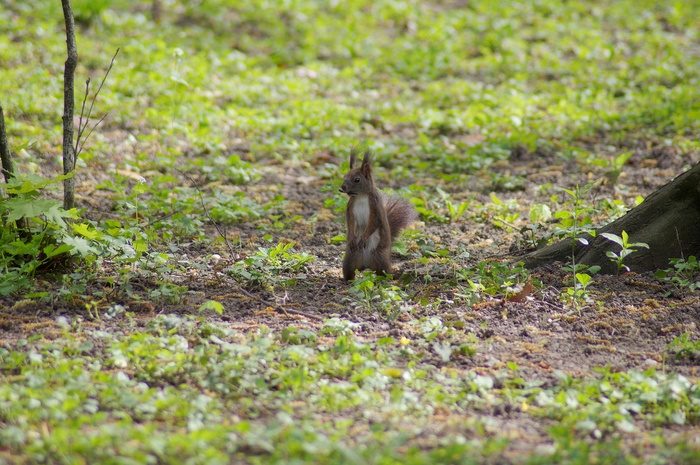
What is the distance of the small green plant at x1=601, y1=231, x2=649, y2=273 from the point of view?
4.53m

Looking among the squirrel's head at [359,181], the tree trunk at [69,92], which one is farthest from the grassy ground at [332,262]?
the squirrel's head at [359,181]

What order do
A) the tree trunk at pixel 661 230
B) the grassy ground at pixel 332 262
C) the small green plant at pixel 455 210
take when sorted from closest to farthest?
1. the grassy ground at pixel 332 262
2. the tree trunk at pixel 661 230
3. the small green plant at pixel 455 210

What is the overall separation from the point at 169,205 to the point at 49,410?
3323 millimetres

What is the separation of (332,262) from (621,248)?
6.35ft

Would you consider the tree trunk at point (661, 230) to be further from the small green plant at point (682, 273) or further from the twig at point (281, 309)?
the twig at point (281, 309)

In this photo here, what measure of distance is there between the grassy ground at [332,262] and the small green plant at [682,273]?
0.06 ft

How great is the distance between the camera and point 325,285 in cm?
495

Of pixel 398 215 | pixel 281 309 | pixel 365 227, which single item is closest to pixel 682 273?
pixel 398 215

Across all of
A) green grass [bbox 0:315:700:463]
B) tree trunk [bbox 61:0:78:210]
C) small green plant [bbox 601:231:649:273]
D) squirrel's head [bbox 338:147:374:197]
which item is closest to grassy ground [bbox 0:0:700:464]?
green grass [bbox 0:315:700:463]

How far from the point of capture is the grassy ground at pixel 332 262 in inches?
121

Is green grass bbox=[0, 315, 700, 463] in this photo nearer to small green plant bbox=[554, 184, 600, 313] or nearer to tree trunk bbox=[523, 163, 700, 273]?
small green plant bbox=[554, 184, 600, 313]

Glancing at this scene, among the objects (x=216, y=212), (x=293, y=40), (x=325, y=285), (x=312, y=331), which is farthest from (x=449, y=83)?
(x=312, y=331)

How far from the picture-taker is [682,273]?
4.74 metres

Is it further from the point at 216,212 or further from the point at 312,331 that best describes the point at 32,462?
the point at 216,212
